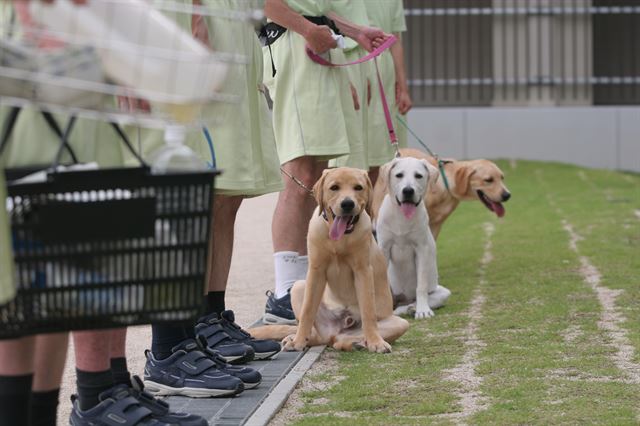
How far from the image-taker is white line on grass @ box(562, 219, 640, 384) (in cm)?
524

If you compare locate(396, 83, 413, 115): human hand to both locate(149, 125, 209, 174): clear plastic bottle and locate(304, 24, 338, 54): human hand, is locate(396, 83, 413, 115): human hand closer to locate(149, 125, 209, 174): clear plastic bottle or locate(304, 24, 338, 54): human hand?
locate(304, 24, 338, 54): human hand

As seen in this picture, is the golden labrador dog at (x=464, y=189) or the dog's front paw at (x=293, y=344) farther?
the golden labrador dog at (x=464, y=189)

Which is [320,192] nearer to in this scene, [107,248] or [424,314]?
[424,314]

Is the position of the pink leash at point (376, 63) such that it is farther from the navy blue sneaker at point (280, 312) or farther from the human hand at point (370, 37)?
the navy blue sneaker at point (280, 312)

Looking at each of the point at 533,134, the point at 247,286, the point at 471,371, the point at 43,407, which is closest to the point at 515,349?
the point at 471,371

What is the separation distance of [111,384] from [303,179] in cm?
317

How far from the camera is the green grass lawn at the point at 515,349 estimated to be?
4508 mm

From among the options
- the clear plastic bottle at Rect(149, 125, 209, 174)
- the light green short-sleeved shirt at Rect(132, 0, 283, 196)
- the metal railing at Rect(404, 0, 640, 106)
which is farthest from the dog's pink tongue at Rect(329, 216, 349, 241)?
the metal railing at Rect(404, 0, 640, 106)

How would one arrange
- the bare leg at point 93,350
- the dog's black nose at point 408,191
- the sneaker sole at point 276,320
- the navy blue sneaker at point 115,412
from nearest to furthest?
1. the bare leg at point 93,350
2. the navy blue sneaker at point 115,412
3. the sneaker sole at point 276,320
4. the dog's black nose at point 408,191

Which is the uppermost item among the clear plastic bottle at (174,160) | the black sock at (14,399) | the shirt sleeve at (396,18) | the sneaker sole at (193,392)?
the shirt sleeve at (396,18)

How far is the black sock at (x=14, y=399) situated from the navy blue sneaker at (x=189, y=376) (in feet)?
4.65

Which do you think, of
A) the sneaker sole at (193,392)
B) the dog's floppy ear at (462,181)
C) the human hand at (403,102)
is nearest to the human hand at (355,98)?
the human hand at (403,102)

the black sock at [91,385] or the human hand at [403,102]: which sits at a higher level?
the human hand at [403,102]

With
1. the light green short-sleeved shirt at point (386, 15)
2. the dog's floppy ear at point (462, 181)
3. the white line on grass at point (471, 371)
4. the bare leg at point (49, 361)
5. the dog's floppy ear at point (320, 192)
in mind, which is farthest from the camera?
the dog's floppy ear at point (462, 181)
